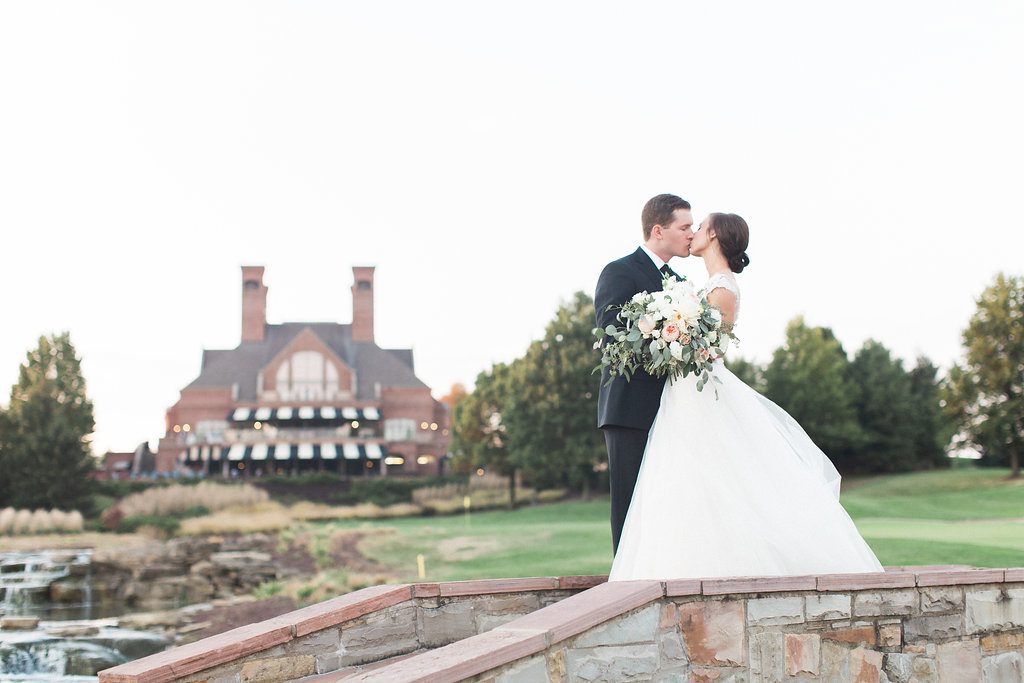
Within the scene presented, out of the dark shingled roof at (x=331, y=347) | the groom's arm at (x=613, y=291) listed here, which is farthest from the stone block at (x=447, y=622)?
the dark shingled roof at (x=331, y=347)

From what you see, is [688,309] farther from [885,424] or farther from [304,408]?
[304,408]

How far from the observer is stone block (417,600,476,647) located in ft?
20.8

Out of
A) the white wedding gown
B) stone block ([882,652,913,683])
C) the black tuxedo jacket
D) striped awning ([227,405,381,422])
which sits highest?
striped awning ([227,405,381,422])

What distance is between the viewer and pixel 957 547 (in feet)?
57.6

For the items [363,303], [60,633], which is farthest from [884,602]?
[363,303]

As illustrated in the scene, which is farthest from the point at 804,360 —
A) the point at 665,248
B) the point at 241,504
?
the point at 665,248

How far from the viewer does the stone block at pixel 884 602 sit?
5520 millimetres

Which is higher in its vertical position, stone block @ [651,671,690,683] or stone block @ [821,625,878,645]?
stone block @ [821,625,878,645]

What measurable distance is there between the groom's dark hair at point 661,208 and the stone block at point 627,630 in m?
2.57

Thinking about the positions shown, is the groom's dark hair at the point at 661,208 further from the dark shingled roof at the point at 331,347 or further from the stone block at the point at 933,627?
the dark shingled roof at the point at 331,347

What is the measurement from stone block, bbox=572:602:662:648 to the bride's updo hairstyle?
2425mm

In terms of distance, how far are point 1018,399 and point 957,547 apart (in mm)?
23135

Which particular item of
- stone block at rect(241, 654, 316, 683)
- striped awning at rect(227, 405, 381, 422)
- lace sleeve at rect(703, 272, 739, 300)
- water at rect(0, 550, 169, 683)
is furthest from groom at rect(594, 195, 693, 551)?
striped awning at rect(227, 405, 381, 422)

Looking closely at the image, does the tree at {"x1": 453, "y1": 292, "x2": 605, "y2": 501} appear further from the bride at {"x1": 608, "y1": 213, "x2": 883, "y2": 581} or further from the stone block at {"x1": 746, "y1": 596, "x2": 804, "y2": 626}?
the stone block at {"x1": 746, "y1": 596, "x2": 804, "y2": 626}
